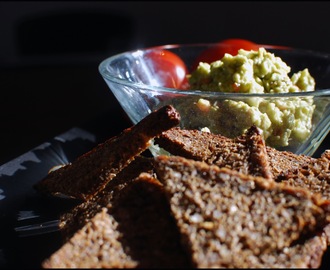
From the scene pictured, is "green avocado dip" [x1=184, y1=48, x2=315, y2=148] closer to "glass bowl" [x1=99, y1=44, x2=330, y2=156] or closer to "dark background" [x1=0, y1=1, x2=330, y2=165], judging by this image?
"glass bowl" [x1=99, y1=44, x2=330, y2=156]

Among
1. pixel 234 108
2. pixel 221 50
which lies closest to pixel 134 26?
pixel 221 50

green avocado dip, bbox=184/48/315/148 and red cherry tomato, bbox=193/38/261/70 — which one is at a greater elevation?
green avocado dip, bbox=184/48/315/148

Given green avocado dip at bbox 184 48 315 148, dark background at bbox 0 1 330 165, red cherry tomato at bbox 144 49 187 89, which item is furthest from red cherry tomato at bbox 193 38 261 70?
dark background at bbox 0 1 330 165

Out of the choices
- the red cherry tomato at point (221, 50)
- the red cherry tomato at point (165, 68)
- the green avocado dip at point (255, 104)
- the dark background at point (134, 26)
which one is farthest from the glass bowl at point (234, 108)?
the dark background at point (134, 26)

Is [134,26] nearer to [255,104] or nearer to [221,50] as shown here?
[221,50]

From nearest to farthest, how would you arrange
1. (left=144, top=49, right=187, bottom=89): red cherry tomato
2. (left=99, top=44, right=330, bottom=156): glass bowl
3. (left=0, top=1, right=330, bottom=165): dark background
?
(left=99, top=44, right=330, bottom=156): glass bowl → (left=144, top=49, right=187, bottom=89): red cherry tomato → (left=0, top=1, right=330, bottom=165): dark background

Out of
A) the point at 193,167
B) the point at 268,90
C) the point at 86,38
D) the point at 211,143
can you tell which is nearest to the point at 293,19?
the point at 86,38
